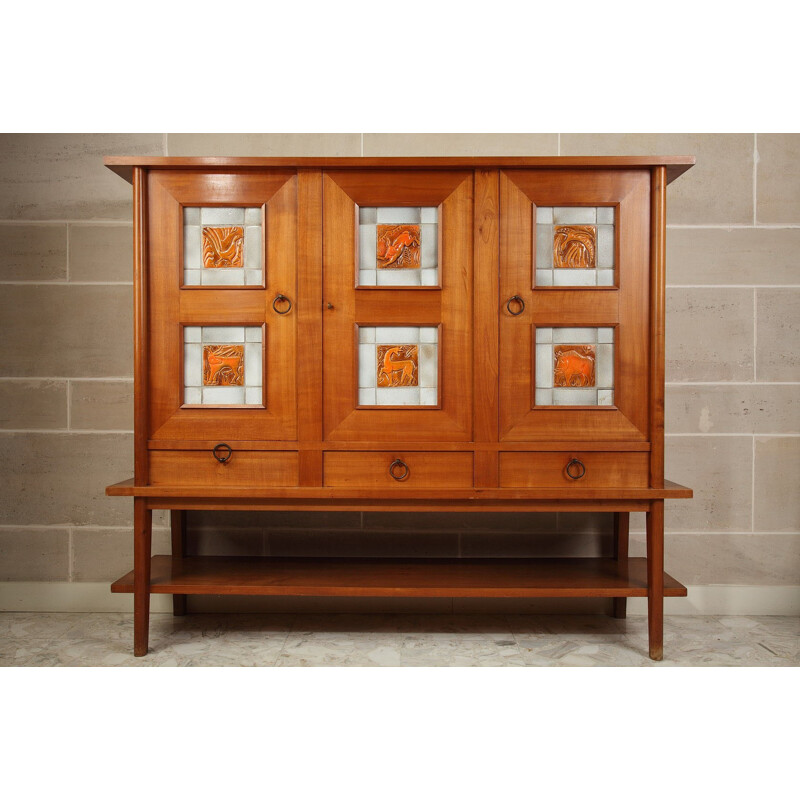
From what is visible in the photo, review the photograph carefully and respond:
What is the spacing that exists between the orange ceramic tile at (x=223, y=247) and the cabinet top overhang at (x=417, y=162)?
0.22m

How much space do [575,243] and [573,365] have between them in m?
0.41

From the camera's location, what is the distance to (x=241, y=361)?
6.77 ft

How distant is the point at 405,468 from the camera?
80.6 inches

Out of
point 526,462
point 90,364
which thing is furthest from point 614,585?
point 90,364

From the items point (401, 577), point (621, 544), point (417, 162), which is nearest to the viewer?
point (417, 162)

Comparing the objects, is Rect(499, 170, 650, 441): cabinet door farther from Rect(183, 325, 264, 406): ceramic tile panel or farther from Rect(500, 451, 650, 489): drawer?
Rect(183, 325, 264, 406): ceramic tile panel

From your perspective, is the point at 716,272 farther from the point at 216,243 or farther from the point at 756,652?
the point at 216,243

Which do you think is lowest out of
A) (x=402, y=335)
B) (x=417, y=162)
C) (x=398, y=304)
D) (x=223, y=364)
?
(x=223, y=364)

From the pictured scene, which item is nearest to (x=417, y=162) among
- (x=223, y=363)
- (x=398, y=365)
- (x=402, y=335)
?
(x=402, y=335)

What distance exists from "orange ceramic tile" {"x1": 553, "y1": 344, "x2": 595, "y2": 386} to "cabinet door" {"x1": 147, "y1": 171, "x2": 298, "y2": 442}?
89 centimetres

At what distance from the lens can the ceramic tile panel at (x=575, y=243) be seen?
2039 millimetres

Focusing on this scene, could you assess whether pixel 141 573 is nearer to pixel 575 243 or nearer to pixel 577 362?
pixel 577 362

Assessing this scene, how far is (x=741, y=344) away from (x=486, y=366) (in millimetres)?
1239

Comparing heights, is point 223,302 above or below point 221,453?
above
